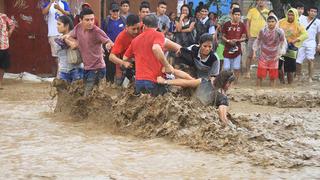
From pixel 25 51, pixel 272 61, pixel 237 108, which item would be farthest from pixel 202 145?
pixel 25 51

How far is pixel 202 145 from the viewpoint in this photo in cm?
620

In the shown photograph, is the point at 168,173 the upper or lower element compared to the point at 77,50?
lower

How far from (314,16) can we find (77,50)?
286 inches

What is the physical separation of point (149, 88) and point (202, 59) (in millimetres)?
802

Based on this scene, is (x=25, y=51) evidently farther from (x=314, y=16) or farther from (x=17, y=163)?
(x=17, y=163)

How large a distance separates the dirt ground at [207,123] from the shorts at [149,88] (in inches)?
4.8

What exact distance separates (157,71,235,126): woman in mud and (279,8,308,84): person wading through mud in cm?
616

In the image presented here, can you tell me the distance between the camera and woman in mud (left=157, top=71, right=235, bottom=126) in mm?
6859

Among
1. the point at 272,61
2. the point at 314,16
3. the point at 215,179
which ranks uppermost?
the point at 314,16

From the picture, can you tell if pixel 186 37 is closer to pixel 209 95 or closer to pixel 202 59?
pixel 202 59

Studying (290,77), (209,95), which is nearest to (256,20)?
(290,77)

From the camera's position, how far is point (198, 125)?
666 centimetres

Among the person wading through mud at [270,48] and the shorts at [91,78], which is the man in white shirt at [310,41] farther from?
the shorts at [91,78]

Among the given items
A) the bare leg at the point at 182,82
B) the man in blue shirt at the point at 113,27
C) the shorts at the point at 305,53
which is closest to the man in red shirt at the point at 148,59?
the bare leg at the point at 182,82
